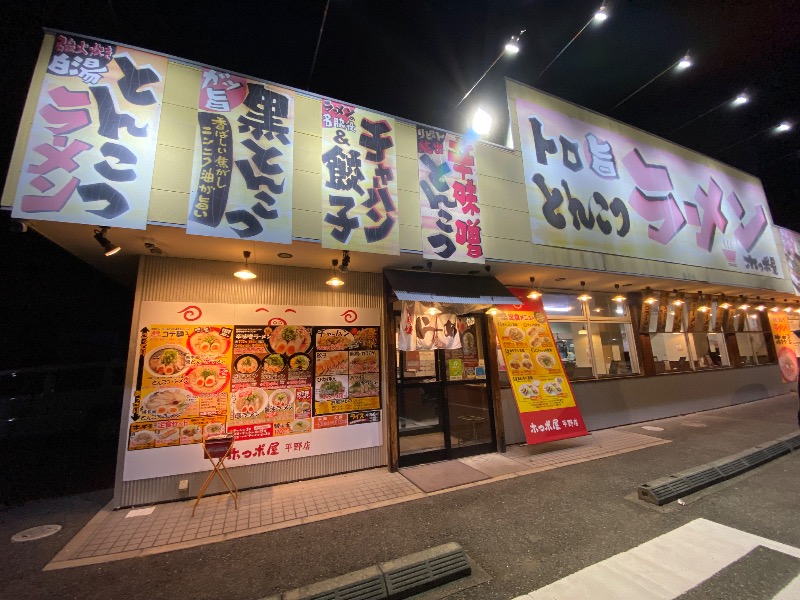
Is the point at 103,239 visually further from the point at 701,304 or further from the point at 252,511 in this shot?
Result: the point at 701,304

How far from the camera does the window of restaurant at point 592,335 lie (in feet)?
34.1

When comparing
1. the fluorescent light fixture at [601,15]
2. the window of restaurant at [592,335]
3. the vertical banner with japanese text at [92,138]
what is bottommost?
the window of restaurant at [592,335]

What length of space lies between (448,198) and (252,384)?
5.69 meters

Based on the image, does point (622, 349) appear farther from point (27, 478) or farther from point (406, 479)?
point (27, 478)

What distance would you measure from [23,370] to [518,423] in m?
13.8

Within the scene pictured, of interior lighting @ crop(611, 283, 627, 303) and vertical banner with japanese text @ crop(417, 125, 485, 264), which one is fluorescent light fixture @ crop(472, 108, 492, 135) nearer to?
vertical banner with japanese text @ crop(417, 125, 485, 264)

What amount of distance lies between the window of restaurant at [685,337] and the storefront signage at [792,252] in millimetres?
4379

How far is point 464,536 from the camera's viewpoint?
14.2 ft

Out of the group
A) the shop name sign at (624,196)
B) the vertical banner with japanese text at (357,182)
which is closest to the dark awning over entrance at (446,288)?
the vertical banner with japanese text at (357,182)

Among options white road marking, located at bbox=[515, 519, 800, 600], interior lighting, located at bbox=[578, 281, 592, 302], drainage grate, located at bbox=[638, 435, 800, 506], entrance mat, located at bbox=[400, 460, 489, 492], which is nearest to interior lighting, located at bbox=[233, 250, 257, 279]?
entrance mat, located at bbox=[400, 460, 489, 492]

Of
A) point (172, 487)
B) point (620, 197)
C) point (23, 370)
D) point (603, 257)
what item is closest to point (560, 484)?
point (603, 257)

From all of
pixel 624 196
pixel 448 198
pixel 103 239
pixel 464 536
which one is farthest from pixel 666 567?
pixel 624 196

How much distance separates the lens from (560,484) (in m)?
5.93

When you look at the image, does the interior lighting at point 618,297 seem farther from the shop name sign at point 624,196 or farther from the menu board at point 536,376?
the menu board at point 536,376
